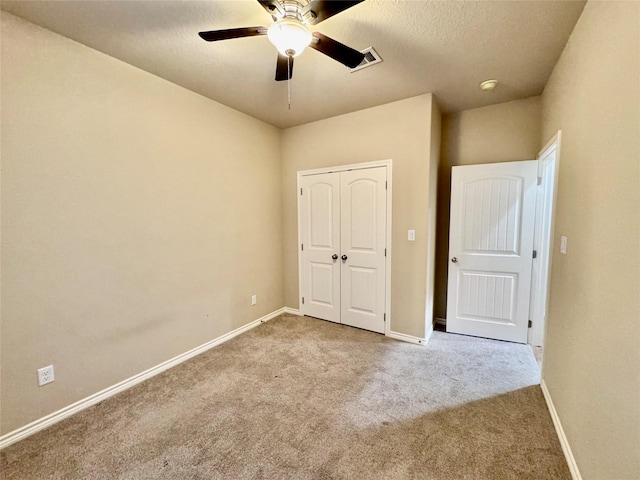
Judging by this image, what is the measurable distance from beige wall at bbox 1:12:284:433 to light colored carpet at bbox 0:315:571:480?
377 mm

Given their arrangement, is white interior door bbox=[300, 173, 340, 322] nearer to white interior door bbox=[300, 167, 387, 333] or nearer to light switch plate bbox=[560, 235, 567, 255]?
white interior door bbox=[300, 167, 387, 333]

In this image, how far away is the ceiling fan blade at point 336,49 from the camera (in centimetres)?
148

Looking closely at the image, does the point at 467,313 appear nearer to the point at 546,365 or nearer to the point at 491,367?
the point at 491,367

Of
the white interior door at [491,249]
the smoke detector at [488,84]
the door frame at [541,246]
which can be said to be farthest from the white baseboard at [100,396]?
the smoke detector at [488,84]

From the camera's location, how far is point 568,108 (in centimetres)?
186

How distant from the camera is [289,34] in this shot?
1370 millimetres

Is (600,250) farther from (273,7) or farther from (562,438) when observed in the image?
(273,7)

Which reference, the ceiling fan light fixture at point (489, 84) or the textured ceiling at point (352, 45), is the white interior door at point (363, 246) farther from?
the ceiling fan light fixture at point (489, 84)

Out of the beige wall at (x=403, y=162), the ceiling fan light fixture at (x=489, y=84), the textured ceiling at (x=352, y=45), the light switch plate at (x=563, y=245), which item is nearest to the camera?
the textured ceiling at (x=352, y=45)

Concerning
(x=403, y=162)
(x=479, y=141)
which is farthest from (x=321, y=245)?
(x=479, y=141)

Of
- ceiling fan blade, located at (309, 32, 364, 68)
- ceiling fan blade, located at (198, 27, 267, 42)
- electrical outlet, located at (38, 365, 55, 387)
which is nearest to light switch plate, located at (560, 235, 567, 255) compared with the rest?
ceiling fan blade, located at (309, 32, 364, 68)

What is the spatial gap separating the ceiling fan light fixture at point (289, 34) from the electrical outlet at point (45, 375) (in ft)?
8.16

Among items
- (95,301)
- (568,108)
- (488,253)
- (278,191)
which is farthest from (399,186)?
(95,301)

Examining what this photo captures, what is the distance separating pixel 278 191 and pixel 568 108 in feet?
9.61
